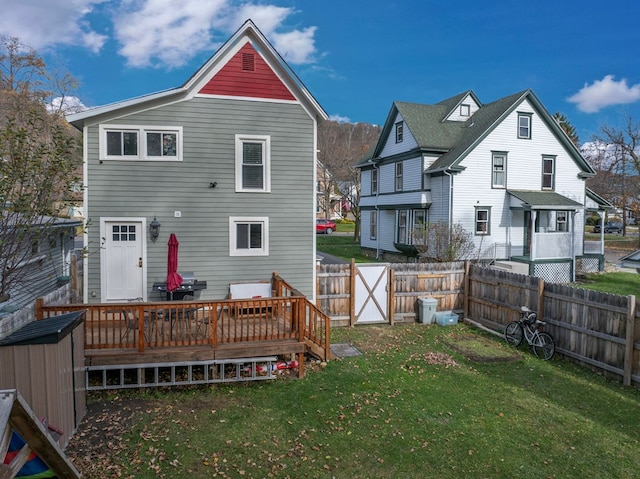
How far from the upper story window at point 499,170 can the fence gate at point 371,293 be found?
1130 cm

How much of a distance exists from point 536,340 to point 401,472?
6045 millimetres

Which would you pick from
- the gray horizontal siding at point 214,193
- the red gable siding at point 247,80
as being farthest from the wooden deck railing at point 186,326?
the red gable siding at point 247,80

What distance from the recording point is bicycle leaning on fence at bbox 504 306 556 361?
947cm

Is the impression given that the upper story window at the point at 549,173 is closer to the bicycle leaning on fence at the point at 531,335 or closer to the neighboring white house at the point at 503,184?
the neighboring white house at the point at 503,184

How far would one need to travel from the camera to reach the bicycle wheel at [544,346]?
938 cm

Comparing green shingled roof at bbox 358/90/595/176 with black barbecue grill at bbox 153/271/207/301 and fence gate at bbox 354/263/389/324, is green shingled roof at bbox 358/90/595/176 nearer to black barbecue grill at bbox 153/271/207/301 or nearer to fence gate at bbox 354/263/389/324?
fence gate at bbox 354/263/389/324

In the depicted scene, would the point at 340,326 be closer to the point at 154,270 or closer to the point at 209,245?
the point at 209,245

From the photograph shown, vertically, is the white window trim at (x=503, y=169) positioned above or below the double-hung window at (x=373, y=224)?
above

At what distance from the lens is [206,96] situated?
36.5ft

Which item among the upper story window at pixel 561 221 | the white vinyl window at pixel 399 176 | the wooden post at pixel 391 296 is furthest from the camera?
the white vinyl window at pixel 399 176

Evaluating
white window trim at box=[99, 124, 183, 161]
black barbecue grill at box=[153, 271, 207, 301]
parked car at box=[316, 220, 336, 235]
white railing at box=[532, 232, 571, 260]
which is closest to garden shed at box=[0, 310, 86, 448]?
black barbecue grill at box=[153, 271, 207, 301]

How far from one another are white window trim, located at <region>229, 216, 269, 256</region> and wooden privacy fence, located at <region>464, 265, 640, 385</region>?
6231mm

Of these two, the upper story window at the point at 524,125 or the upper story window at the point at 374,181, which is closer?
the upper story window at the point at 524,125

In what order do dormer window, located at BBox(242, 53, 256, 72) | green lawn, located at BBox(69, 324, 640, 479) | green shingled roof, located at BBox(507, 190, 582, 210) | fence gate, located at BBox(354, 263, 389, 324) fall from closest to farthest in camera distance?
green lawn, located at BBox(69, 324, 640, 479) < dormer window, located at BBox(242, 53, 256, 72) < fence gate, located at BBox(354, 263, 389, 324) < green shingled roof, located at BBox(507, 190, 582, 210)
